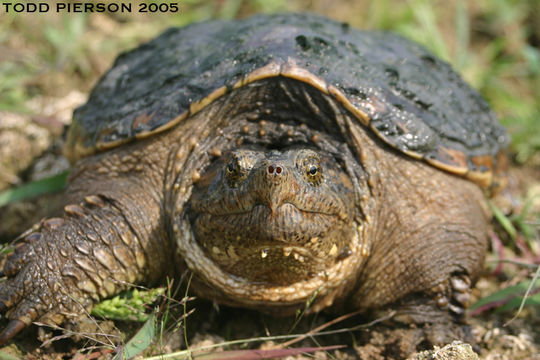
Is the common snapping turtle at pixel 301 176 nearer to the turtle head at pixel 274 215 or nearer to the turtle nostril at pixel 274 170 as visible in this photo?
the turtle head at pixel 274 215

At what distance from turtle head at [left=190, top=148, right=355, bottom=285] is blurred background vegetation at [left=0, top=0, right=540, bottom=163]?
8.19ft

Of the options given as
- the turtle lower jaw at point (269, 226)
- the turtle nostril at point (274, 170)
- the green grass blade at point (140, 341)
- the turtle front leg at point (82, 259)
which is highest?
the turtle nostril at point (274, 170)

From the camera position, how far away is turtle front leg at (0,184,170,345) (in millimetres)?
2523

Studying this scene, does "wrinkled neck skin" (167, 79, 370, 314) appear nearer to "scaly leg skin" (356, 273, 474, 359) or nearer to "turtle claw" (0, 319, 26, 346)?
"scaly leg skin" (356, 273, 474, 359)

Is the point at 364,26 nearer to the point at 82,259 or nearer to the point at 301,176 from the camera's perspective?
the point at 301,176

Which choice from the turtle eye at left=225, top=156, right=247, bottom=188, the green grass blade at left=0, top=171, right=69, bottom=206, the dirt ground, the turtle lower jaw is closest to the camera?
the turtle lower jaw

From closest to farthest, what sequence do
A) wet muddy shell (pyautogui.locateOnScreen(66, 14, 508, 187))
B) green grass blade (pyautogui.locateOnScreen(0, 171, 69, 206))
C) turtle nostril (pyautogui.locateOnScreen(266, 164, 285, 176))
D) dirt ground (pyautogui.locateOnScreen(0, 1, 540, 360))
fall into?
1. turtle nostril (pyautogui.locateOnScreen(266, 164, 285, 176))
2. dirt ground (pyautogui.locateOnScreen(0, 1, 540, 360))
3. wet muddy shell (pyautogui.locateOnScreen(66, 14, 508, 187))
4. green grass blade (pyautogui.locateOnScreen(0, 171, 69, 206))

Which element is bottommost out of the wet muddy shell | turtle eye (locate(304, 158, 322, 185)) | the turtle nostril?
turtle eye (locate(304, 158, 322, 185))

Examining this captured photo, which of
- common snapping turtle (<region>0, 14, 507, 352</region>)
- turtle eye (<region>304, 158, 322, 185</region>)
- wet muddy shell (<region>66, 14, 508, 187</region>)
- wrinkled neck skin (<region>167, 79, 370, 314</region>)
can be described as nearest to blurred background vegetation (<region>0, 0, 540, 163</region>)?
wet muddy shell (<region>66, 14, 508, 187</region>)

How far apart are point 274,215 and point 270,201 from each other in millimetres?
65

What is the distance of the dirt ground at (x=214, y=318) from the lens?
99.0 inches

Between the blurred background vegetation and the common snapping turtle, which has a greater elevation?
the blurred background vegetation

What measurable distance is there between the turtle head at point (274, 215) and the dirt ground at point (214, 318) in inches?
15.0

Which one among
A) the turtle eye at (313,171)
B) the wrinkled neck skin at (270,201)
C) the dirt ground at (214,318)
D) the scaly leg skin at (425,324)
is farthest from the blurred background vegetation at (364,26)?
the turtle eye at (313,171)
